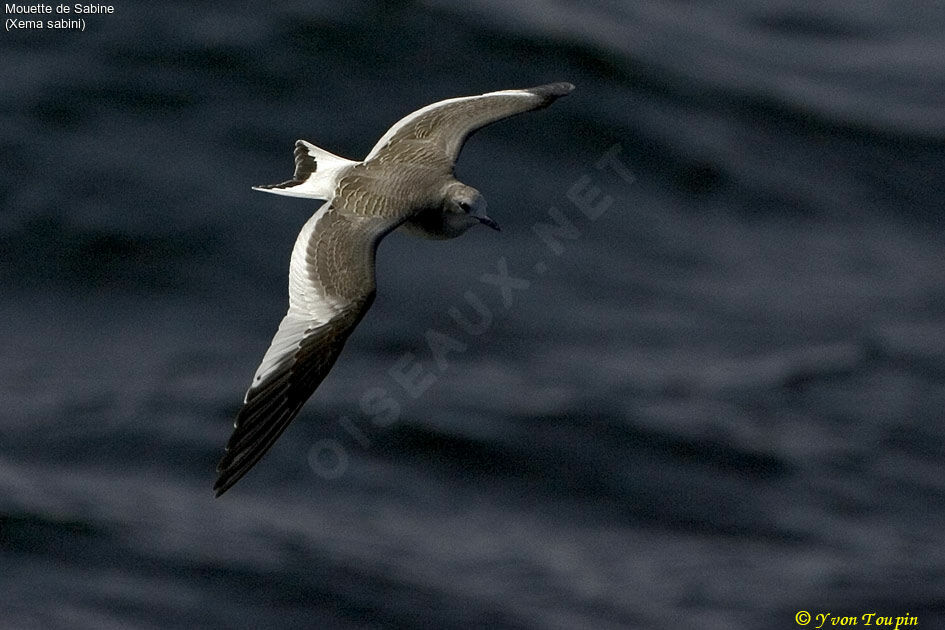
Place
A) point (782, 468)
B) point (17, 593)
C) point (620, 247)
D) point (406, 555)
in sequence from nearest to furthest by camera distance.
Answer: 1. point (17, 593)
2. point (406, 555)
3. point (782, 468)
4. point (620, 247)

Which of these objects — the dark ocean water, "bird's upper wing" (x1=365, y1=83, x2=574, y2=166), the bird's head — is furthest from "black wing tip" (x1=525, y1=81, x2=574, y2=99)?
the dark ocean water

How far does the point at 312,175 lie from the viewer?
9992 mm


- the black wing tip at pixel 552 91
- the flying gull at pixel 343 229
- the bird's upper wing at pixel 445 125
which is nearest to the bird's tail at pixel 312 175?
the flying gull at pixel 343 229

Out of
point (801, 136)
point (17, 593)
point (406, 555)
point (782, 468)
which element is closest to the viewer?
point (17, 593)

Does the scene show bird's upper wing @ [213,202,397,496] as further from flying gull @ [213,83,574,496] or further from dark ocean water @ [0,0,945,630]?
dark ocean water @ [0,0,945,630]

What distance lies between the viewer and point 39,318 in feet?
44.6

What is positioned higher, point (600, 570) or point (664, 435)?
point (664, 435)

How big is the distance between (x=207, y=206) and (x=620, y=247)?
13.4 ft

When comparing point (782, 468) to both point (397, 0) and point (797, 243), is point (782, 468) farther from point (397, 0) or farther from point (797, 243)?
point (397, 0)

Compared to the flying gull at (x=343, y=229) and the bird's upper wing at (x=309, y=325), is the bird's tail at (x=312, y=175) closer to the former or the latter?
the flying gull at (x=343, y=229)

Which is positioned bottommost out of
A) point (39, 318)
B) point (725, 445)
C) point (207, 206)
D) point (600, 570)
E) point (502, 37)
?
point (600, 570)

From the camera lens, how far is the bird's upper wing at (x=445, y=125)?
1029 centimetres

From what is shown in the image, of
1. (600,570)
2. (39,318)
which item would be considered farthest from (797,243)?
(39,318)

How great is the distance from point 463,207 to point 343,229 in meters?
0.86
